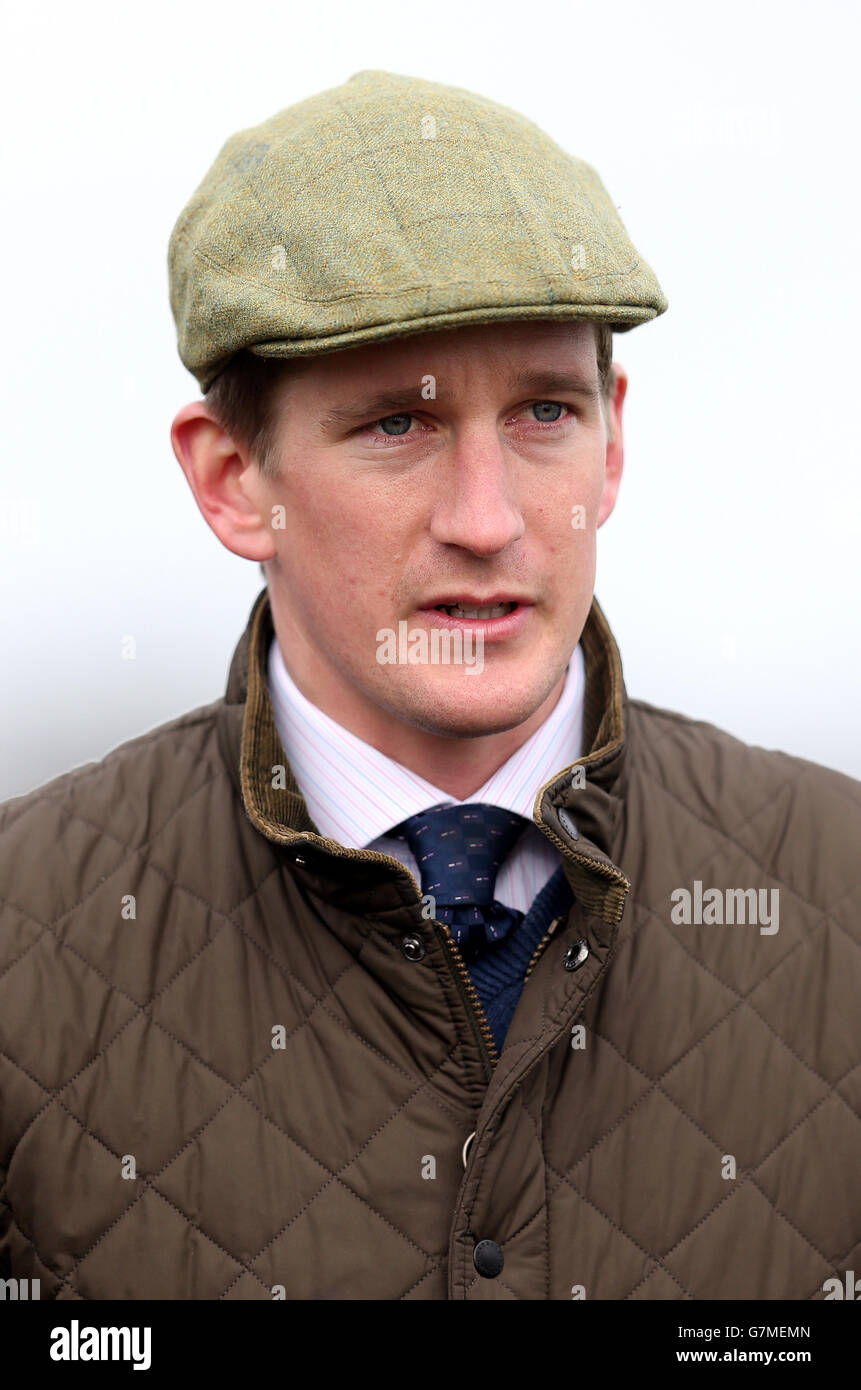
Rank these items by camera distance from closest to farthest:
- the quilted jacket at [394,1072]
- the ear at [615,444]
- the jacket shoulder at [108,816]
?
the quilted jacket at [394,1072] < the jacket shoulder at [108,816] < the ear at [615,444]

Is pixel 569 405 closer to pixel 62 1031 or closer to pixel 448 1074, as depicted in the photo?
pixel 448 1074

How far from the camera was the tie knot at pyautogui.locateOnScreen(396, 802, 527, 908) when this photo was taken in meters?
1.97

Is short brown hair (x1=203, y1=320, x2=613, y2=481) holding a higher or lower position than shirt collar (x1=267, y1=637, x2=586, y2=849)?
higher

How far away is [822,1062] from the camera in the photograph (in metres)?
2.01

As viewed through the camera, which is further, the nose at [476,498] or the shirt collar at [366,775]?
the shirt collar at [366,775]

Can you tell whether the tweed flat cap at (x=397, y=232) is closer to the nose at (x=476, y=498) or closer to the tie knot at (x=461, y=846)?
the nose at (x=476, y=498)

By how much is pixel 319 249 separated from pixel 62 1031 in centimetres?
100

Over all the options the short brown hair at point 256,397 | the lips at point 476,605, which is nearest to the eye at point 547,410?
the short brown hair at point 256,397

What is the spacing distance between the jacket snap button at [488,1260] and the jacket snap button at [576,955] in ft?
1.08

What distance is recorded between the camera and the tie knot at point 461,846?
1.97m

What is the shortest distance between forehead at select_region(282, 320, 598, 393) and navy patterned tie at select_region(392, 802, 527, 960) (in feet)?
1.85

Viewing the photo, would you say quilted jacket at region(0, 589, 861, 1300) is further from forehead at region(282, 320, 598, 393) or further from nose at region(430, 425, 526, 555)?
forehead at region(282, 320, 598, 393)

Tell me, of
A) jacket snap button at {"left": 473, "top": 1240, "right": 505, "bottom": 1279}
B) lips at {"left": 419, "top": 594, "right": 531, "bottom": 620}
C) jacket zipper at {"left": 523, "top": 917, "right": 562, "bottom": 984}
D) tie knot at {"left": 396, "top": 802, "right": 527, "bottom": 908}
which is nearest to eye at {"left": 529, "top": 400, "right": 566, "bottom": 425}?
lips at {"left": 419, "top": 594, "right": 531, "bottom": 620}
